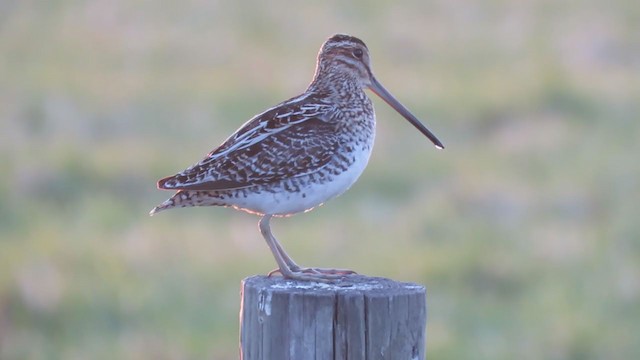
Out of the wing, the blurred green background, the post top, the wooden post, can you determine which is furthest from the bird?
the blurred green background

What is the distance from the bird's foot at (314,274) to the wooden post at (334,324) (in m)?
0.48

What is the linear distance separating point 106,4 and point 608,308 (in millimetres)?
8698

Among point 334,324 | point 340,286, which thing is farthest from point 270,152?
point 334,324

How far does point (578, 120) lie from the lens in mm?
12203

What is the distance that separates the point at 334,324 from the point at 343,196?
6.83 meters

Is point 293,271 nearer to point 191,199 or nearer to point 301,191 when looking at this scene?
point 301,191

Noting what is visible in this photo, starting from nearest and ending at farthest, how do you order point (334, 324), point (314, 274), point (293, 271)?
point (334, 324)
point (314, 274)
point (293, 271)

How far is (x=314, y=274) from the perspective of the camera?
4.28 meters

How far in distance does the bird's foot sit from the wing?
1.16 feet

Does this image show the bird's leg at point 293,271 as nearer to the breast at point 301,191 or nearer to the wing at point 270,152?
the breast at point 301,191

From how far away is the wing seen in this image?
14.8 ft

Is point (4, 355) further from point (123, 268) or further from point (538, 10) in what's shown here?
point (538, 10)

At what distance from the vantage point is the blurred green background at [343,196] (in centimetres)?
812

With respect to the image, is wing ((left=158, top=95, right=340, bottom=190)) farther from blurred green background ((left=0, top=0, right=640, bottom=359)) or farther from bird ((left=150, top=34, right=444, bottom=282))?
blurred green background ((left=0, top=0, right=640, bottom=359))
